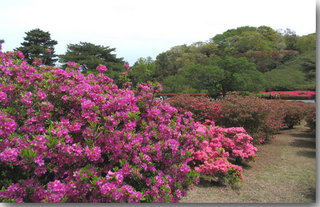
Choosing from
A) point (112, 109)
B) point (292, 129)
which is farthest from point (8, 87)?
point (292, 129)

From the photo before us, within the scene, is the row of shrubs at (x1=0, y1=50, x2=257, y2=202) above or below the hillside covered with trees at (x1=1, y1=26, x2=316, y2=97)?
below

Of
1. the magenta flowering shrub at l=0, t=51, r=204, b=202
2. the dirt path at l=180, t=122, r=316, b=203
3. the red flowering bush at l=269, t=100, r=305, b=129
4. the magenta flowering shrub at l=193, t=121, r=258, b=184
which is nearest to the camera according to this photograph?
the magenta flowering shrub at l=0, t=51, r=204, b=202

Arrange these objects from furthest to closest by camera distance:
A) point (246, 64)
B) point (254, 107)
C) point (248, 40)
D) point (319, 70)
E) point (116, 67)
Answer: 1. point (248, 40)
2. point (116, 67)
3. point (246, 64)
4. point (254, 107)
5. point (319, 70)

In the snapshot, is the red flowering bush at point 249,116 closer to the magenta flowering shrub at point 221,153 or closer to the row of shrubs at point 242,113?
the row of shrubs at point 242,113

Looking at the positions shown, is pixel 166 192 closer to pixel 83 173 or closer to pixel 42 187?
pixel 83 173

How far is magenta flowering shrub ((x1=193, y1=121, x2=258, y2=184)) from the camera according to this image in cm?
276

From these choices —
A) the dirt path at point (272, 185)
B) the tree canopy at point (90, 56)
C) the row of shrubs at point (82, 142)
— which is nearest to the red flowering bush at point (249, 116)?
the dirt path at point (272, 185)

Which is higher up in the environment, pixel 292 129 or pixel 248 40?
pixel 248 40

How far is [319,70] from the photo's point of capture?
242 centimetres

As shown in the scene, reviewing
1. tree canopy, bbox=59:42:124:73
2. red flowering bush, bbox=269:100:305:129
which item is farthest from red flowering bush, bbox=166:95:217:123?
tree canopy, bbox=59:42:124:73

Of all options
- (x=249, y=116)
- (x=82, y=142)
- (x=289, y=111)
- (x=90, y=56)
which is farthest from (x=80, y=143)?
(x=90, y=56)

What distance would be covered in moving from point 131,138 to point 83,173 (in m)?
0.40

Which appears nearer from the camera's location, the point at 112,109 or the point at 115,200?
the point at 115,200

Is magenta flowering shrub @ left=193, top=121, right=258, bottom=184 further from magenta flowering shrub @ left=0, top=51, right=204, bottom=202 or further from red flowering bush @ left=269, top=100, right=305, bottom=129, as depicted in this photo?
red flowering bush @ left=269, top=100, right=305, bottom=129
